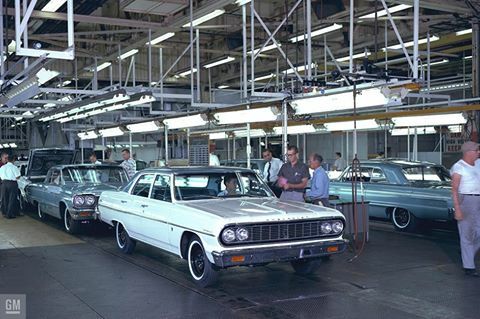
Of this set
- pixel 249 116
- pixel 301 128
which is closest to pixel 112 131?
pixel 301 128

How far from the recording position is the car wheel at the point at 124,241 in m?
8.61

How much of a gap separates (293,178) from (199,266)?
2.50 metres

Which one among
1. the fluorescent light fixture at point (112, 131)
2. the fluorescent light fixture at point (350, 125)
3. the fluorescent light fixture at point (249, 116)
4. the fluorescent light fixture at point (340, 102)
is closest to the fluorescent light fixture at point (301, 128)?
the fluorescent light fixture at point (350, 125)

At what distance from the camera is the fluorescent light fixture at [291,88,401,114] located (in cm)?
827

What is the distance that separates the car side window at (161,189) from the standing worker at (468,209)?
12.6ft

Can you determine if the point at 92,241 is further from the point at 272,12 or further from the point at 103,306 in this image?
the point at 272,12

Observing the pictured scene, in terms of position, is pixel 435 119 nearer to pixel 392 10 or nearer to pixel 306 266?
pixel 392 10

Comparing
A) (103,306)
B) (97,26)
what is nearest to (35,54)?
(103,306)

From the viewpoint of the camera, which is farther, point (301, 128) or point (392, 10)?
point (301, 128)

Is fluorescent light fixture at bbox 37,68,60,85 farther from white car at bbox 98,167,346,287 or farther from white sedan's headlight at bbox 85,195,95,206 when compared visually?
white sedan's headlight at bbox 85,195,95,206

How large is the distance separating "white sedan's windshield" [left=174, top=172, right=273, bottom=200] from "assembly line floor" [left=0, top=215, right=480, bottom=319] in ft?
3.54

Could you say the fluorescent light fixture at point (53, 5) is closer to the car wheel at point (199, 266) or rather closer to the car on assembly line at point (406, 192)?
the car wheel at point (199, 266)

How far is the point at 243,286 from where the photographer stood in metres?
6.61

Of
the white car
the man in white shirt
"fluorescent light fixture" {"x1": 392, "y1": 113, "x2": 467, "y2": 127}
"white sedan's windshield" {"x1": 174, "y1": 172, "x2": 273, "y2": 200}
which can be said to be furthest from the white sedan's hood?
the man in white shirt
